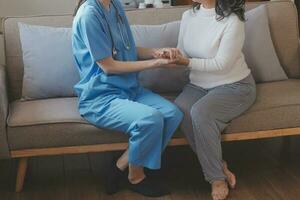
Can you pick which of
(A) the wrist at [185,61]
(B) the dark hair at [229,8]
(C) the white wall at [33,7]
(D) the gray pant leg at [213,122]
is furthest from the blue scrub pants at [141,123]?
(C) the white wall at [33,7]

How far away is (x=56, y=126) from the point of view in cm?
209

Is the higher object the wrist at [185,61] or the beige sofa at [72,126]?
the wrist at [185,61]

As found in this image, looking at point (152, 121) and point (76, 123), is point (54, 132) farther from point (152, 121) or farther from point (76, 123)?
point (152, 121)

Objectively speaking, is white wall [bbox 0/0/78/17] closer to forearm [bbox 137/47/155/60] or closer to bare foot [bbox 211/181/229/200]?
forearm [bbox 137/47/155/60]

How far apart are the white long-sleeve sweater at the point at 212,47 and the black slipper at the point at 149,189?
21.0 inches

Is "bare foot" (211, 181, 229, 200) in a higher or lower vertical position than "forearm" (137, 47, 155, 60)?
lower

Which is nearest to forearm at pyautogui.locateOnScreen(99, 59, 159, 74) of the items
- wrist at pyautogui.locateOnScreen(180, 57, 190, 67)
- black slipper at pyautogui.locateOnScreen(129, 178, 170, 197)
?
wrist at pyautogui.locateOnScreen(180, 57, 190, 67)

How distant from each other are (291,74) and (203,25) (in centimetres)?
Result: 70

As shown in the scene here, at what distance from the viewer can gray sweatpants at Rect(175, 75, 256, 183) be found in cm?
207

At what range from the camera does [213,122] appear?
2.07 meters

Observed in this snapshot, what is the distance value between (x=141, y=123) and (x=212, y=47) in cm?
51

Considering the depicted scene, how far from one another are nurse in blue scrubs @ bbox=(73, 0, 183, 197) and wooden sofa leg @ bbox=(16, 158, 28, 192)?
1.25ft

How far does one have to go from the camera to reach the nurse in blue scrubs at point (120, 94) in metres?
2.04

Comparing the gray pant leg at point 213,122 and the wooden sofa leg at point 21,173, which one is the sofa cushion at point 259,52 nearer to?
the gray pant leg at point 213,122
